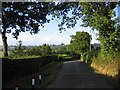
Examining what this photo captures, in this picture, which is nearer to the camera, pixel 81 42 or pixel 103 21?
pixel 103 21

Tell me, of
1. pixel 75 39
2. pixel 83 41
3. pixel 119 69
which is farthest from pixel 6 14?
pixel 75 39

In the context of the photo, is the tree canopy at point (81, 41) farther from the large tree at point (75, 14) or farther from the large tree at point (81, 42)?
the large tree at point (75, 14)

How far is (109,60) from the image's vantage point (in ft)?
61.6

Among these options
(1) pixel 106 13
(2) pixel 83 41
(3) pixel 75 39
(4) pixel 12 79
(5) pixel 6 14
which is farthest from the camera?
(3) pixel 75 39

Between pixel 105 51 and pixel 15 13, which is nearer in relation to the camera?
pixel 15 13

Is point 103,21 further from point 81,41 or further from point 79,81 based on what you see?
point 81,41

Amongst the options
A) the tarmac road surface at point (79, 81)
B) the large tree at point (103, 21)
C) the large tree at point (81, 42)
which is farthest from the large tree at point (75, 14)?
the large tree at point (81, 42)

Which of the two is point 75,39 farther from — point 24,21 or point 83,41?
point 24,21

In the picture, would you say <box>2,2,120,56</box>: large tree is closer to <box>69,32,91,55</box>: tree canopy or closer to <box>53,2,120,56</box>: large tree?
<box>53,2,120,56</box>: large tree

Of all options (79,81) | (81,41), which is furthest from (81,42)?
(79,81)

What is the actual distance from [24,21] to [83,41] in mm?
54187

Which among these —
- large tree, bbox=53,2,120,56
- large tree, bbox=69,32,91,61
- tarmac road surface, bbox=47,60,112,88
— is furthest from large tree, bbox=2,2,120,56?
large tree, bbox=69,32,91,61

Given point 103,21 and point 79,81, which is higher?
point 103,21

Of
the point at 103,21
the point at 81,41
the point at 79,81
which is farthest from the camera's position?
the point at 81,41
